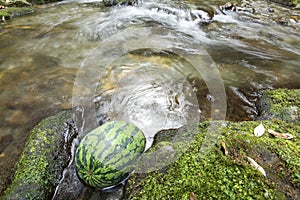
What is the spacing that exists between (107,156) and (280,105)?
3196 millimetres

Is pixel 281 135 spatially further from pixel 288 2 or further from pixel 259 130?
pixel 288 2

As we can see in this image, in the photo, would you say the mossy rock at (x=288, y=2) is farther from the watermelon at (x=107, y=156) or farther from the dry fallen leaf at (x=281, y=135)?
the watermelon at (x=107, y=156)

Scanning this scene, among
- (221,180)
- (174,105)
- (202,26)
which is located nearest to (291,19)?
(202,26)

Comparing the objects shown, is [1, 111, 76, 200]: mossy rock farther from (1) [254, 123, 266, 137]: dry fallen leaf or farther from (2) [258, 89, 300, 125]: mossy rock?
(2) [258, 89, 300, 125]: mossy rock

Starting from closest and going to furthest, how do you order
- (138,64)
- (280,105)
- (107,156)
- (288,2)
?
(107,156) < (280,105) < (138,64) < (288,2)

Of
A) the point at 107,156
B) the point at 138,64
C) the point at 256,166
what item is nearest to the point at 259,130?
the point at 256,166

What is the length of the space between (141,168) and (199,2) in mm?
10491

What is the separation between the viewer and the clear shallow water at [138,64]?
13.6ft

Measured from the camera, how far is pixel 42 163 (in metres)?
2.78

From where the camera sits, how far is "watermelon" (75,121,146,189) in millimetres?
2512

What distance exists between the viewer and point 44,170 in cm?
273

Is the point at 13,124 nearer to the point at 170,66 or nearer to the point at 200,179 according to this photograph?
the point at 200,179

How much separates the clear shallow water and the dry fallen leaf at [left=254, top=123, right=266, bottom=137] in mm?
980

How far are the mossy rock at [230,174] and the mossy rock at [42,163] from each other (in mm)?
1090
